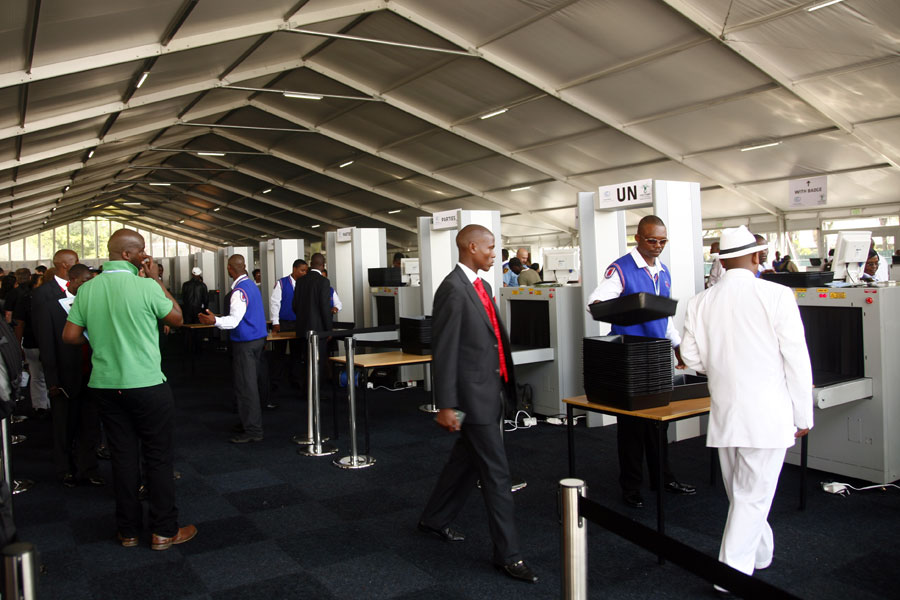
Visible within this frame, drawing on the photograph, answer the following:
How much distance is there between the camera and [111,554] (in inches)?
129

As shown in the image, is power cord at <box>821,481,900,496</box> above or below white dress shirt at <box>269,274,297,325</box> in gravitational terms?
below

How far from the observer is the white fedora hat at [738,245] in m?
2.59

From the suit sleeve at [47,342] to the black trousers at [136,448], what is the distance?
1.33 m

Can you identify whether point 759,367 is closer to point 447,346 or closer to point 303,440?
point 447,346

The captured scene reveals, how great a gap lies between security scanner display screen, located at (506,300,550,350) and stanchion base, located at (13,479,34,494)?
3.74 meters

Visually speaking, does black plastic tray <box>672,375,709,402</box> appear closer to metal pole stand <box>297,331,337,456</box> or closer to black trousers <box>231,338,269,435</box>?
metal pole stand <box>297,331,337,456</box>

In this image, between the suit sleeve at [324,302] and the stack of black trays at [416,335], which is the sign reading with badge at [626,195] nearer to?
the stack of black trays at [416,335]

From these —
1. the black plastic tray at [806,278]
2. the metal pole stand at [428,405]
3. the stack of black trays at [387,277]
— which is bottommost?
the metal pole stand at [428,405]

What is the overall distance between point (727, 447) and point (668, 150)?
12.8m

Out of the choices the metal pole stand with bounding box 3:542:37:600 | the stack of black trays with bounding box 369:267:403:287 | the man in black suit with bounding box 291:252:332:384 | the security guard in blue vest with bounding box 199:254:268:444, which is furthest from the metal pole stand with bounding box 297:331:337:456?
the metal pole stand with bounding box 3:542:37:600

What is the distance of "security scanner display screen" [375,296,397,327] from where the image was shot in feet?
26.8

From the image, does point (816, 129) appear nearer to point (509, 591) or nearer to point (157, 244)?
point (509, 591)

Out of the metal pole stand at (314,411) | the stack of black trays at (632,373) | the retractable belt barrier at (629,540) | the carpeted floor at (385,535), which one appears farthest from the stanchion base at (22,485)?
the retractable belt barrier at (629,540)

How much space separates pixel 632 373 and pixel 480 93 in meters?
11.4
